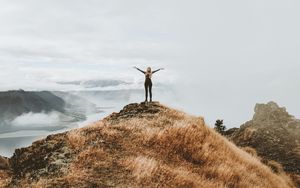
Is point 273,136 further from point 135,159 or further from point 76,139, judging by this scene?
point 135,159

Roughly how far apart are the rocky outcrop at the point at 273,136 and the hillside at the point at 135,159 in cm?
1102

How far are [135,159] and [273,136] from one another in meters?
23.5

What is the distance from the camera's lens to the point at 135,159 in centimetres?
1644

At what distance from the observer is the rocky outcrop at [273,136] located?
1282 inches

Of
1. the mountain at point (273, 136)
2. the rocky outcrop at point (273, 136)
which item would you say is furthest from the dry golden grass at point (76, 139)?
the rocky outcrop at point (273, 136)

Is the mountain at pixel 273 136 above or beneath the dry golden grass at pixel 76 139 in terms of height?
beneath

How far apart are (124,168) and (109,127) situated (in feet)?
20.1

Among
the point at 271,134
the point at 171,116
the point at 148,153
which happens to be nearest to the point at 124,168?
the point at 148,153

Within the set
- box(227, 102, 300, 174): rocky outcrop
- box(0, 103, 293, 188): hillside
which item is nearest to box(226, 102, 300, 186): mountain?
box(227, 102, 300, 174): rocky outcrop

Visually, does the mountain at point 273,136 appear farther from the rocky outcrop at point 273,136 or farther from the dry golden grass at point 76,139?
the dry golden grass at point 76,139

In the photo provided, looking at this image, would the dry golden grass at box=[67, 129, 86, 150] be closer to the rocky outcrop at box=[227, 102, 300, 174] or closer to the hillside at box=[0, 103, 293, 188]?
the hillside at box=[0, 103, 293, 188]

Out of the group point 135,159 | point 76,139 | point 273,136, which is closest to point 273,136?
point 273,136

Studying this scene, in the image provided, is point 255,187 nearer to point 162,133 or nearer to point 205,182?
point 205,182

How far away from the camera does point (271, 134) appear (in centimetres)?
3691
